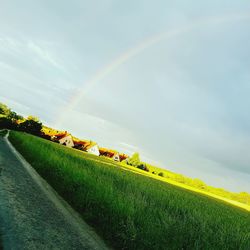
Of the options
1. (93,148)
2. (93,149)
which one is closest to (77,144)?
(93,148)

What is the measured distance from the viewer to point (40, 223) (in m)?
5.30

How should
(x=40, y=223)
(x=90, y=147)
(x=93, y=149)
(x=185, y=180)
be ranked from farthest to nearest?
(x=93, y=149), (x=90, y=147), (x=185, y=180), (x=40, y=223)

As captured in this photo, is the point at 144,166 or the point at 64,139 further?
the point at 64,139

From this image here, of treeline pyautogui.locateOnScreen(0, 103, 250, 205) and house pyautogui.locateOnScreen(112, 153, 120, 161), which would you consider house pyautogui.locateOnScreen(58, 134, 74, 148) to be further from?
house pyautogui.locateOnScreen(112, 153, 120, 161)

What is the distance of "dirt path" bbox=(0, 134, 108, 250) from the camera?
445 cm

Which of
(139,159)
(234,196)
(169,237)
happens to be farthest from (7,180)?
(234,196)

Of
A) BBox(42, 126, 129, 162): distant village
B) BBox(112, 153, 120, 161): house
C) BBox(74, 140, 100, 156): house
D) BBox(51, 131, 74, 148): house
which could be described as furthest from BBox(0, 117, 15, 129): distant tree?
BBox(112, 153, 120, 161): house

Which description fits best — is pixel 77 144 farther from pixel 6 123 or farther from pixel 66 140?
pixel 6 123

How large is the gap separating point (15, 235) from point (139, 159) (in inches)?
3743

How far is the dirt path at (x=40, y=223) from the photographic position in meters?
4.45

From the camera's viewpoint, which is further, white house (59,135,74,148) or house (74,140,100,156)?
house (74,140,100,156)

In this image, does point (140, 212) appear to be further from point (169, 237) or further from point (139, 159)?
point (139, 159)

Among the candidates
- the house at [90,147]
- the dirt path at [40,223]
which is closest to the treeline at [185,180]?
the house at [90,147]

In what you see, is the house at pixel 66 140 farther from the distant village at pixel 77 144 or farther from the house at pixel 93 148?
the house at pixel 93 148
